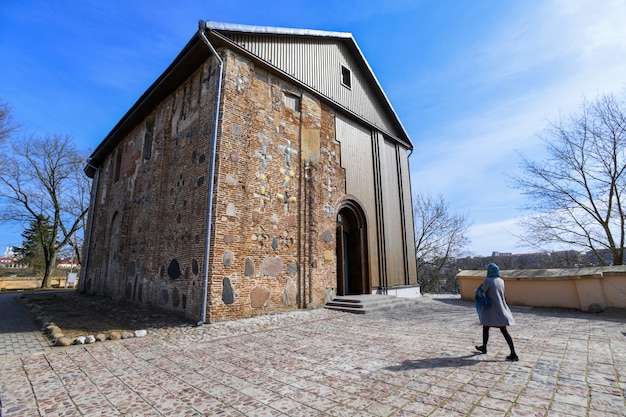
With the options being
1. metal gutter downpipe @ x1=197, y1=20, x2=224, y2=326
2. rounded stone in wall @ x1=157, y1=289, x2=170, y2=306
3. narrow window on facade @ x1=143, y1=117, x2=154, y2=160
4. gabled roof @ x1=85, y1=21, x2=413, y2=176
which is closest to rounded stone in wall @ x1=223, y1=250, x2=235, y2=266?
metal gutter downpipe @ x1=197, y1=20, x2=224, y2=326

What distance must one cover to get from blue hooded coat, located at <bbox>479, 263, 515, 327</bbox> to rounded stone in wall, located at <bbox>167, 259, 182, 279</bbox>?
7.17m

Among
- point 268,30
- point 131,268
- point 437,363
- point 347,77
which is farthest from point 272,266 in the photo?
point 347,77

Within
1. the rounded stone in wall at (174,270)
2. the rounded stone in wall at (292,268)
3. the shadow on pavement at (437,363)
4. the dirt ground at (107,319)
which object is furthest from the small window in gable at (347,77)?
the shadow on pavement at (437,363)

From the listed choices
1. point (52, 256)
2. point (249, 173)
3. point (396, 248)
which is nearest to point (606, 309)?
point (396, 248)

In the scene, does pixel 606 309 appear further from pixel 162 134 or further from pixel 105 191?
pixel 105 191

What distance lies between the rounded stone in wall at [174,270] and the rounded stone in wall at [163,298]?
567 mm

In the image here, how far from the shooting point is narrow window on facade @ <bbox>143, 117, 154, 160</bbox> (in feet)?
38.7

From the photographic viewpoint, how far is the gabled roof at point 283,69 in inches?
338

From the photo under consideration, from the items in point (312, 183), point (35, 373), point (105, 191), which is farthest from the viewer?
point (105, 191)

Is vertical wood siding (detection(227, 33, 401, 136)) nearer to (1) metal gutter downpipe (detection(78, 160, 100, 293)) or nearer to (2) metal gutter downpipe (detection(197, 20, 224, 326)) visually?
(2) metal gutter downpipe (detection(197, 20, 224, 326))

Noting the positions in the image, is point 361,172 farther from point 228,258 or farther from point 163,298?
point 163,298

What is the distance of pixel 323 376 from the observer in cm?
359

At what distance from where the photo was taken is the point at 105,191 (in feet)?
53.0

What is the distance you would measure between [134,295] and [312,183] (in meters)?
7.27
